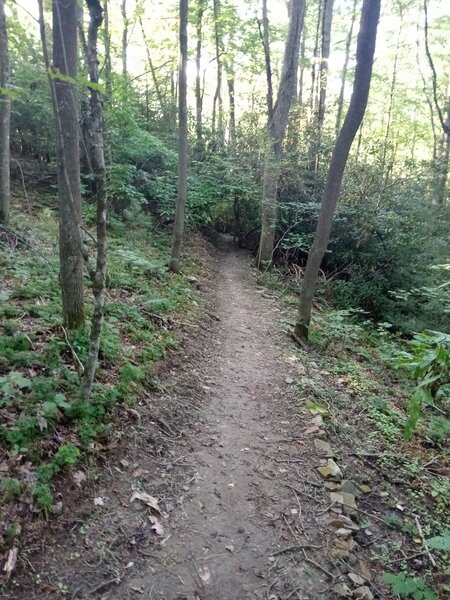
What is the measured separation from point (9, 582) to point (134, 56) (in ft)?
77.2

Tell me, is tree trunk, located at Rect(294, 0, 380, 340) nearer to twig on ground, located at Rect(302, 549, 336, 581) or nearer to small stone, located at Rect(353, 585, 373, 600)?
twig on ground, located at Rect(302, 549, 336, 581)

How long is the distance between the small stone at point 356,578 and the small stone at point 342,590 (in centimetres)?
9

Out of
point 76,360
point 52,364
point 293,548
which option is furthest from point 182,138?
point 293,548

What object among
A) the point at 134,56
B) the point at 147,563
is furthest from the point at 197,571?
the point at 134,56

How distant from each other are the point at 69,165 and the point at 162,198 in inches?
315

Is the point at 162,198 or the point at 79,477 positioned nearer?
the point at 79,477

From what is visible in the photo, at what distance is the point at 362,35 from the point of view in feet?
19.5

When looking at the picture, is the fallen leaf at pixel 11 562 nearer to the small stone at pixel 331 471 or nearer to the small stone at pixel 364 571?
the small stone at pixel 364 571

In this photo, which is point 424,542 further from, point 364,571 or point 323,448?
point 323,448

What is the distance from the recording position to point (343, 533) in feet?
11.2

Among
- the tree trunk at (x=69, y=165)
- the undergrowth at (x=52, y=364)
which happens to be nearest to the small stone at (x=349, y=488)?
the undergrowth at (x=52, y=364)

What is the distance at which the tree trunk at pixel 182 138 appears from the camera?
26.4ft

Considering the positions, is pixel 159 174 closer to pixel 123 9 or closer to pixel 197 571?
pixel 123 9

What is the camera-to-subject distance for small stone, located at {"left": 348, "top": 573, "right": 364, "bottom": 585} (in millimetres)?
3002
